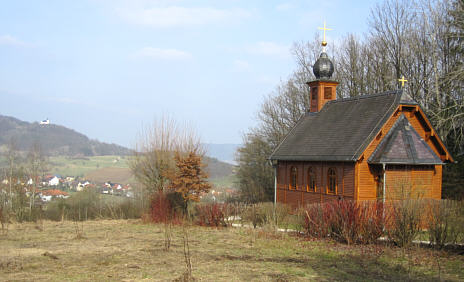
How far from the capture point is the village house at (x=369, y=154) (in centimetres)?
1948

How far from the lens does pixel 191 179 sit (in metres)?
21.2

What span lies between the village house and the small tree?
18.2 ft

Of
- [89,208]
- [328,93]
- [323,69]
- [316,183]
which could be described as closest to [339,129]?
[316,183]

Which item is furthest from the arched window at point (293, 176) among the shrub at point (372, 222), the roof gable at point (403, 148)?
the shrub at point (372, 222)

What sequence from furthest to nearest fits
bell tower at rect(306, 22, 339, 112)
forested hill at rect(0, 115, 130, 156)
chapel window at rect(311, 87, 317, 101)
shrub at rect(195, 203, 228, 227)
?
forested hill at rect(0, 115, 130, 156)
chapel window at rect(311, 87, 317, 101)
bell tower at rect(306, 22, 339, 112)
shrub at rect(195, 203, 228, 227)

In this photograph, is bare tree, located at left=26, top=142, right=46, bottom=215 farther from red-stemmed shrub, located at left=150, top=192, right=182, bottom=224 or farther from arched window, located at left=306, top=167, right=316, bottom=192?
arched window, located at left=306, top=167, right=316, bottom=192

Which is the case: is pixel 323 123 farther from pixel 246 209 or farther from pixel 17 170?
pixel 17 170

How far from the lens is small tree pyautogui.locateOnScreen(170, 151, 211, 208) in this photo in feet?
69.4

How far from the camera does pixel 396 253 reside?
12.5m

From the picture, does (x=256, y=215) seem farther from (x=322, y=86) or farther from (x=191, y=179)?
(x=322, y=86)

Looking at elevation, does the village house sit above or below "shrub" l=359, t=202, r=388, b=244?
above

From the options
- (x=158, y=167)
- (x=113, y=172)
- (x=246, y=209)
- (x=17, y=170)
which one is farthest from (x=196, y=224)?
(x=113, y=172)

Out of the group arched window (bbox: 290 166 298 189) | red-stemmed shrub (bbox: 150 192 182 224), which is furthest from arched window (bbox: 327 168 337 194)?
red-stemmed shrub (bbox: 150 192 182 224)

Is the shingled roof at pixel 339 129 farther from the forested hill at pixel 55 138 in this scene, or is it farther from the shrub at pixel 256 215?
the forested hill at pixel 55 138
